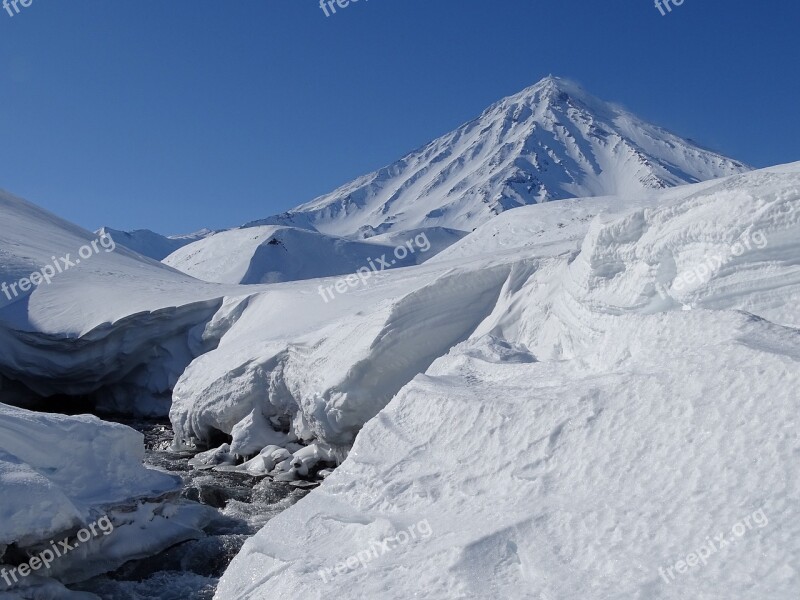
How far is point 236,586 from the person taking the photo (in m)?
4.96

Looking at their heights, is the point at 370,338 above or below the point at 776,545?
above

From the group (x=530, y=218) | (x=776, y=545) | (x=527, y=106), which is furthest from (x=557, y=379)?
Result: (x=527, y=106)

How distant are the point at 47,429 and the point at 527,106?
607 ft

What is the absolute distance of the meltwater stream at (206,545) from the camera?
663cm

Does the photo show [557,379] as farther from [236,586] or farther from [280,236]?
[280,236]

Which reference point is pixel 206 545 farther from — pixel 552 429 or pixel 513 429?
pixel 552 429

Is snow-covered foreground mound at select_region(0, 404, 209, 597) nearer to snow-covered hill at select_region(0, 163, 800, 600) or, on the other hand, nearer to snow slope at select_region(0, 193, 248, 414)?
snow-covered hill at select_region(0, 163, 800, 600)
